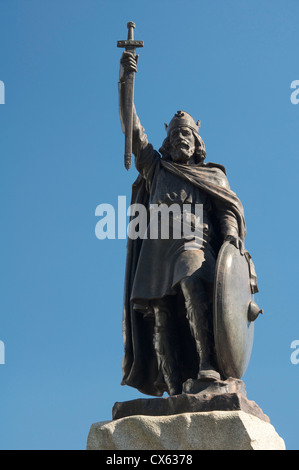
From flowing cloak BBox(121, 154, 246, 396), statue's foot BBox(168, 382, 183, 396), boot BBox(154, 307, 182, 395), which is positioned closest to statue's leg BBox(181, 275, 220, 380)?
boot BBox(154, 307, 182, 395)

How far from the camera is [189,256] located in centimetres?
761

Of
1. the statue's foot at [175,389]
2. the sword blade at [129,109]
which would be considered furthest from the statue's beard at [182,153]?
the statue's foot at [175,389]

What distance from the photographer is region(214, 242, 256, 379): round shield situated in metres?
7.09

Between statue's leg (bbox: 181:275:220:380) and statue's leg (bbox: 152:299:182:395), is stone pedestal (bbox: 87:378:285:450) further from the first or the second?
statue's leg (bbox: 152:299:182:395)

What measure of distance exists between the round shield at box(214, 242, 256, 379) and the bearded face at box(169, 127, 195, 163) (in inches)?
55.8

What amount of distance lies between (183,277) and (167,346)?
2.48 ft

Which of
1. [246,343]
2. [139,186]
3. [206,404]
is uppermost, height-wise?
[139,186]

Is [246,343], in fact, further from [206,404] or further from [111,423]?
[111,423]

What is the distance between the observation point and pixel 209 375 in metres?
7.01

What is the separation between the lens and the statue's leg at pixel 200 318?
A: 7.23 metres

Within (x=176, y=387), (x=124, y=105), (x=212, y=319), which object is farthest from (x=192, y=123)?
(x=176, y=387)

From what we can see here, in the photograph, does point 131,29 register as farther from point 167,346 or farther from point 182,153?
point 167,346

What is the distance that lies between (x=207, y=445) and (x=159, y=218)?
2.62m
